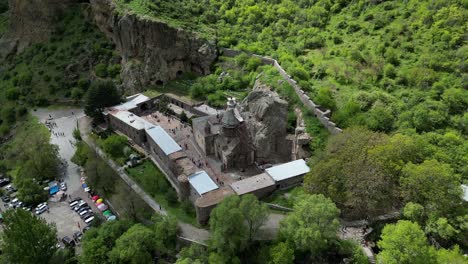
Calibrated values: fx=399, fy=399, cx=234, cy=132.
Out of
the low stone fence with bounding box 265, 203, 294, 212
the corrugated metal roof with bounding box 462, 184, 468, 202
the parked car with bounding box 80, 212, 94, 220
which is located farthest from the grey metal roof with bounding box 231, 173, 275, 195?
the parked car with bounding box 80, 212, 94, 220

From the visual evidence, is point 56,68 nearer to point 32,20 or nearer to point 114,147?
point 32,20

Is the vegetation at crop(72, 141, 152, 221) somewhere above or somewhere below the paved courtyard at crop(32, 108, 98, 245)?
above

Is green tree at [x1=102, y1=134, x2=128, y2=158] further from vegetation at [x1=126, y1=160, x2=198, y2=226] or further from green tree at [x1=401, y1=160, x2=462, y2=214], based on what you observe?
green tree at [x1=401, y1=160, x2=462, y2=214]

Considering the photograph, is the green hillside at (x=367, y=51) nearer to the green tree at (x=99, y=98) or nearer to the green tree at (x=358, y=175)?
the green tree at (x=358, y=175)

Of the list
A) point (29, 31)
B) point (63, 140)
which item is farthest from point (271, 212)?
point (29, 31)

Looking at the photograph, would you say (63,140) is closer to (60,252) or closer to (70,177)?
(70,177)

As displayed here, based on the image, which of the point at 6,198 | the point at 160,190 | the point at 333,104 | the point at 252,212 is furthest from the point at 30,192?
the point at 333,104
